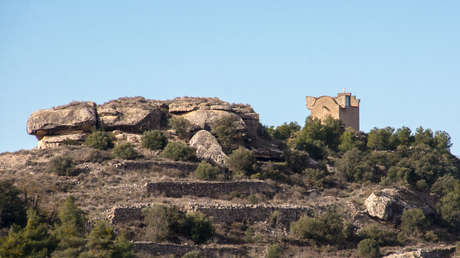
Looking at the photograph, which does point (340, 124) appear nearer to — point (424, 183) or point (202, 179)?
point (424, 183)

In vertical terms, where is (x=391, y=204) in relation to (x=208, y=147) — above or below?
below

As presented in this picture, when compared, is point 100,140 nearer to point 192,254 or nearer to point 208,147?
Result: point 208,147

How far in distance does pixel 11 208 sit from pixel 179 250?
25.0 feet

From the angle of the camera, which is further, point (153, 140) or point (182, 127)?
point (182, 127)

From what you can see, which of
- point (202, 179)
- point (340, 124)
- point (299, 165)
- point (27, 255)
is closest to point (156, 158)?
point (202, 179)

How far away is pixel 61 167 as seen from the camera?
46.7 meters

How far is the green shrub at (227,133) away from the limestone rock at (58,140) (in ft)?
24.6

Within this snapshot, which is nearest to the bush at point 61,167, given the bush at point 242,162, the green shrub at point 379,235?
the bush at point 242,162

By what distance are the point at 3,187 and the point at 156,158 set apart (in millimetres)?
10255

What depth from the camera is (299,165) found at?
173ft

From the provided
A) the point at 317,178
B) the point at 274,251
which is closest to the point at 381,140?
the point at 317,178

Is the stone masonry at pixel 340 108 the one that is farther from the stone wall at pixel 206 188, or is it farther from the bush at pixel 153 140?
the stone wall at pixel 206 188

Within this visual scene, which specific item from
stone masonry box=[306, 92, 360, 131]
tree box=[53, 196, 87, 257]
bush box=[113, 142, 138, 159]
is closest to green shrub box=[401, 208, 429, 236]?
bush box=[113, 142, 138, 159]

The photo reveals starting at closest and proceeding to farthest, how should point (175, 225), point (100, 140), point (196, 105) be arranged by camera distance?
point (175, 225) < point (100, 140) < point (196, 105)
